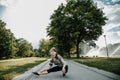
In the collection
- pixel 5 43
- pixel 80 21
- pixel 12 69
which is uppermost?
pixel 80 21

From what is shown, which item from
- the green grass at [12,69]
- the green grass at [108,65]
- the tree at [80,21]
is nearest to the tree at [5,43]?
Answer: the tree at [80,21]

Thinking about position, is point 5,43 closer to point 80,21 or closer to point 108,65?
point 80,21

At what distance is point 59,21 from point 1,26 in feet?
99.3

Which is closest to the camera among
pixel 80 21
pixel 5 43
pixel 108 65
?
pixel 108 65

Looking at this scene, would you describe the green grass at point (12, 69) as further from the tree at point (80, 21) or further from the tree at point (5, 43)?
the tree at point (5, 43)

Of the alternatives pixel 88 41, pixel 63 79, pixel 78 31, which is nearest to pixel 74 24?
pixel 78 31

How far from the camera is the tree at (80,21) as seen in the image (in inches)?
1967

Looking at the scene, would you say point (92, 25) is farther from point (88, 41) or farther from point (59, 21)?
point (59, 21)

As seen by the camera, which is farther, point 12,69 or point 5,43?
point 5,43

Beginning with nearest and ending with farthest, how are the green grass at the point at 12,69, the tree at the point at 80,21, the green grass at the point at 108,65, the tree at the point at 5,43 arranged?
the green grass at the point at 12,69
the green grass at the point at 108,65
the tree at the point at 80,21
the tree at the point at 5,43

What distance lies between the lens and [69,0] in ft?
178

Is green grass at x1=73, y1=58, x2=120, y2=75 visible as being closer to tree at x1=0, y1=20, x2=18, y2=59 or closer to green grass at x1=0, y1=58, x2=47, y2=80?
green grass at x1=0, y1=58, x2=47, y2=80

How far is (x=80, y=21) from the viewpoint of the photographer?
50.7 m

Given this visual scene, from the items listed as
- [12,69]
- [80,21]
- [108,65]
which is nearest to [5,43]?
[80,21]
